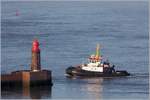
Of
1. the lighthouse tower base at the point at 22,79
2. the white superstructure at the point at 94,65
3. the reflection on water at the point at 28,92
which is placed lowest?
the reflection on water at the point at 28,92

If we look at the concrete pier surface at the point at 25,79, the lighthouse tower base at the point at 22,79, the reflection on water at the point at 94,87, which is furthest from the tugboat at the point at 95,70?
the lighthouse tower base at the point at 22,79

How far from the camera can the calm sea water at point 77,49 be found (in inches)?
1649

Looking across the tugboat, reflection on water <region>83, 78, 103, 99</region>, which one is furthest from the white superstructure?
reflection on water <region>83, 78, 103, 99</region>

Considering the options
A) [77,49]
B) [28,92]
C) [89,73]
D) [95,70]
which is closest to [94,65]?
[95,70]

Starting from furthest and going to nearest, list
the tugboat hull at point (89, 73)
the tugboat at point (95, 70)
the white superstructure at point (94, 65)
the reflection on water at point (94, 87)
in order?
1. the white superstructure at point (94, 65)
2. the tugboat at point (95, 70)
3. the tugboat hull at point (89, 73)
4. the reflection on water at point (94, 87)

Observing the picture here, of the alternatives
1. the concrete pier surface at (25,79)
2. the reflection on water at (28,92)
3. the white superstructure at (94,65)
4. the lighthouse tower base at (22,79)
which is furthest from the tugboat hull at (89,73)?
the reflection on water at (28,92)

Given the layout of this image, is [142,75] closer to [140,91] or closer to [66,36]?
[140,91]

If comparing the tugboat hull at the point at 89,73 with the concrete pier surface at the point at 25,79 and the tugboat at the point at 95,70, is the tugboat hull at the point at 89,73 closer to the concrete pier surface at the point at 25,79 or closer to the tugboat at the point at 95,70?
the tugboat at the point at 95,70

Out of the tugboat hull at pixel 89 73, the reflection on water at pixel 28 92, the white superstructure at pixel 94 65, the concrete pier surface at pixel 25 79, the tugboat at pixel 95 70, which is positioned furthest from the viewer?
the white superstructure at pixel 94 65

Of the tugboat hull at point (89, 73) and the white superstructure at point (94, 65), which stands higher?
the white superstructure at point (94, 65)

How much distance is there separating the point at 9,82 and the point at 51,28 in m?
37.2

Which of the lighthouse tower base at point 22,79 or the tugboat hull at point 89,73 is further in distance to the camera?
the tugboat hull at point 89,73

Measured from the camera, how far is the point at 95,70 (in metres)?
49.7

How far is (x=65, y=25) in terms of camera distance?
3233 inches
